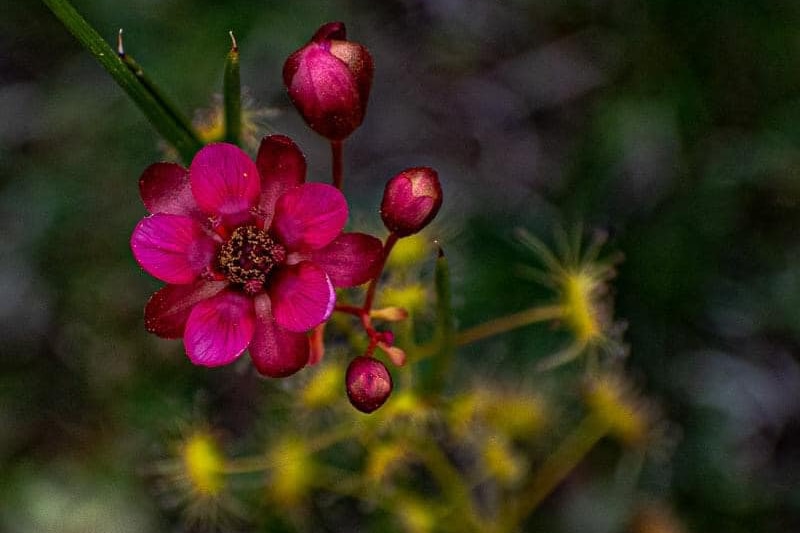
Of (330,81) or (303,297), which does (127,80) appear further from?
(303,297)

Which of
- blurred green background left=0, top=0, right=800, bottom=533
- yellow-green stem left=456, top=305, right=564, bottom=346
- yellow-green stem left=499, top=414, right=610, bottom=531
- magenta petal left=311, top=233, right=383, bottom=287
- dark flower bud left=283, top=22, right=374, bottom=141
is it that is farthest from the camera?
blurred green background left=0, top=0, right=800, bottom=533

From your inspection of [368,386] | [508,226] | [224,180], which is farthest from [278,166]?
[508,226]

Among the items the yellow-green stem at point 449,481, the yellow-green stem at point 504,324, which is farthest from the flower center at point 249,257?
the yellow-green stem at point 449,481

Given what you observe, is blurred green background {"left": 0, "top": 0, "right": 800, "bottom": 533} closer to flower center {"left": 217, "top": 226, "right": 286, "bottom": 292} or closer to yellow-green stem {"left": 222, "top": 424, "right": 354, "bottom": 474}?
yellow-green stem {"left": 222, "top": 424, "right": 354, "bottom": 474}

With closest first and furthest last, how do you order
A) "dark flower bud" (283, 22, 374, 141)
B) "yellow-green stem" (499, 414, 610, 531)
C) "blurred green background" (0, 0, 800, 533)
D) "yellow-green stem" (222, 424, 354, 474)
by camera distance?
"dark flower bud" (283, 22, 374, 141), "yellow-green stem" (222, 424, 354, 474), "yellow-green stem" (499, 414, 610, 531), "blurred green background" (0, 0, 800, 533)

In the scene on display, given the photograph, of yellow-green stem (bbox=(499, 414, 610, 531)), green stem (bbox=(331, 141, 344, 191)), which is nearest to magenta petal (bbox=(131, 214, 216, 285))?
green stem (bbox=(331, 141, 344, 191))

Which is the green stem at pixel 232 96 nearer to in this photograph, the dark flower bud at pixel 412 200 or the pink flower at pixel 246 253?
the pink flower at pixel 246 253

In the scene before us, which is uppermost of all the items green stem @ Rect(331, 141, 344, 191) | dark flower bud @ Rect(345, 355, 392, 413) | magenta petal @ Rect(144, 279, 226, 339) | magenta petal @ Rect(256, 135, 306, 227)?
green stem @ Rect(331, 141, 344, 191)

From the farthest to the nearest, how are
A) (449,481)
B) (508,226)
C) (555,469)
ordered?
(508,226)
(555,469)
(449,481)
